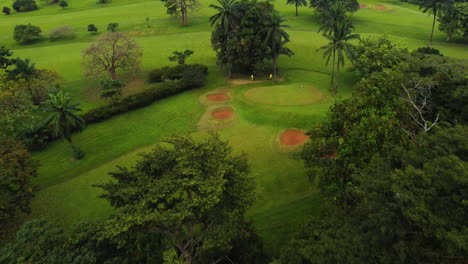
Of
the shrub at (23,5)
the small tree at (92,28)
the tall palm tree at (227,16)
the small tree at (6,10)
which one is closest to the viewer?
the tall palm tree at (227,16)

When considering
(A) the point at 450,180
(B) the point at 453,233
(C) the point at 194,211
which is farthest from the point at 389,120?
(C) the point at 194,211

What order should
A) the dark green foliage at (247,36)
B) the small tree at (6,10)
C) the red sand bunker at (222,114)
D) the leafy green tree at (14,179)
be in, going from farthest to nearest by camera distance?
the small tree at (6,10)
the dark green foliage at (247,36)
the red sand bunker at (222,114)
the leafy green tree at (14,179)

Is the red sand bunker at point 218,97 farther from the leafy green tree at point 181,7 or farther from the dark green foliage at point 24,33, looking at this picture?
the dark green foliage at point 24,33

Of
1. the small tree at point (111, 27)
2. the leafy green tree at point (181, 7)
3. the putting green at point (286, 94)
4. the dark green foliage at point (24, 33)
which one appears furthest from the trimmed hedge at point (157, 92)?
the dark green foliage at point (24, 33)

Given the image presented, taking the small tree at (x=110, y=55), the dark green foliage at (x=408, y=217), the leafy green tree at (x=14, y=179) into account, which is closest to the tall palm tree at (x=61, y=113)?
the leafy green tree at (x=14, y=179)

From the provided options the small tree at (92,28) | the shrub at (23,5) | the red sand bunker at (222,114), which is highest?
the shrub at (23,5)

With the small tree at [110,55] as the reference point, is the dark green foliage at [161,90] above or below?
below

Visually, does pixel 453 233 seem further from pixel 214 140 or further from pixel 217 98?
pixel 217 98

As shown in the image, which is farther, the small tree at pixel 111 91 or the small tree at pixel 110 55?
the small tree at pixel 110 55
